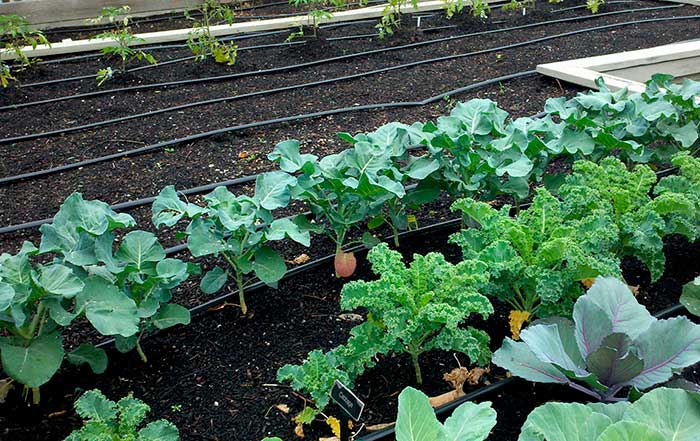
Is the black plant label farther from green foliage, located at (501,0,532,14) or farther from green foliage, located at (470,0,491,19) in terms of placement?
green foliage, located at (501,0,532,14)

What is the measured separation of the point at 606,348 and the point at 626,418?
0.96 feet

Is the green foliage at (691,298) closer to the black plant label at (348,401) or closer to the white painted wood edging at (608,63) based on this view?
the black plant label at (348,401)

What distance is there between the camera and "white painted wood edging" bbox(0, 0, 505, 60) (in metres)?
5.64

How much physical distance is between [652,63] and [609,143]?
2274 mm

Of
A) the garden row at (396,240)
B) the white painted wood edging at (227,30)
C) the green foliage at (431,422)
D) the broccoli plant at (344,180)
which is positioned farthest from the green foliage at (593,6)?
the green foliage at (431,422)

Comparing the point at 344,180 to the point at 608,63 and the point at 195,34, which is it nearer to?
the point at 608,63

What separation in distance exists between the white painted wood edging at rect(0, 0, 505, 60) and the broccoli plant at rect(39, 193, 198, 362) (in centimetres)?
329

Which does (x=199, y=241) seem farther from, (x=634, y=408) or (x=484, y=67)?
(x=484, y=67)

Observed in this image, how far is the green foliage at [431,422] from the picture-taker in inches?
60.4

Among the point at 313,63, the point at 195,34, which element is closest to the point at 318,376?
the point at 313,63

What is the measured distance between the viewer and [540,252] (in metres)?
2.21

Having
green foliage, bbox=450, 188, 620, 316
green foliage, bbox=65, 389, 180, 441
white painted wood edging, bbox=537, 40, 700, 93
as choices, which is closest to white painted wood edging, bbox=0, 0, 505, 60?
white painted wood edging, bbox=537, 40, 700, 93

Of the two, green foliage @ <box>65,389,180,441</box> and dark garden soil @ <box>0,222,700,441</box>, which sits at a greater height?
green foliage @ <box>65,389,180,441</box>

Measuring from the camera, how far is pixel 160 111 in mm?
4414
